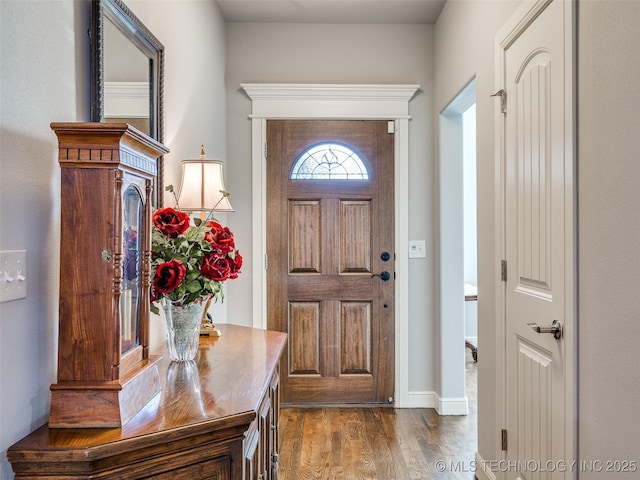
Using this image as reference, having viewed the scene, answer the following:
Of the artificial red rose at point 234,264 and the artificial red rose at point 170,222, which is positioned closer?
the artificial red rose at point 170,222

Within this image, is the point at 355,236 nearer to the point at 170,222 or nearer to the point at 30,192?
the point at 170,222

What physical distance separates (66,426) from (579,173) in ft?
5.01

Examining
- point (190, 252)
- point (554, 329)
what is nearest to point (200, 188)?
point (190, 252)

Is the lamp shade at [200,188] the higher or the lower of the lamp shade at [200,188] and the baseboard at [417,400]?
the higher

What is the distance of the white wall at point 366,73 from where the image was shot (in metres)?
3.47

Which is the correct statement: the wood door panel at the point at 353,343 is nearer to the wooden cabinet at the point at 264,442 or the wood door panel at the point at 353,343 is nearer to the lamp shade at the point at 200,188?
the wooden cabinet at the point at 264,442

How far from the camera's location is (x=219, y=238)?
1498 millimetres

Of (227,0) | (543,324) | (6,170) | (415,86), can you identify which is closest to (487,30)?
(415,86)

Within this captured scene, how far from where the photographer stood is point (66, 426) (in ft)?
3.35

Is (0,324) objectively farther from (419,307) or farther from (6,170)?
(419,307)

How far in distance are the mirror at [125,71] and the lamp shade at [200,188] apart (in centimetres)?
12

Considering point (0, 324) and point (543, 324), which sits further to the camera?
point (543, 324)

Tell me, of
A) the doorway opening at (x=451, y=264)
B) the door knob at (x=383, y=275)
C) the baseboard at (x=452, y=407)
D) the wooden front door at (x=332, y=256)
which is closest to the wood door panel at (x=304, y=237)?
the wooden front door at (x=332, y=256)

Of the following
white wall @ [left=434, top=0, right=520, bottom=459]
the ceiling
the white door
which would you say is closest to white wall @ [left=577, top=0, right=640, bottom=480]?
the white door
